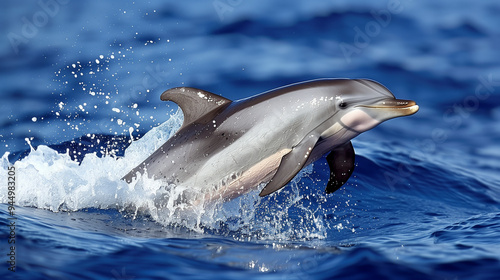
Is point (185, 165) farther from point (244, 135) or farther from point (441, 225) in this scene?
point (441, 225)

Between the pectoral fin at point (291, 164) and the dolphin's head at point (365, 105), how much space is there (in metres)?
0.44

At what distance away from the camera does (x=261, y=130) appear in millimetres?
5770

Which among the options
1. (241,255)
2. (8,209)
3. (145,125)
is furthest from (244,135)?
(145,125)

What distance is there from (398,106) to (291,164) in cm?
124

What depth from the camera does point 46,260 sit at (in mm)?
4051

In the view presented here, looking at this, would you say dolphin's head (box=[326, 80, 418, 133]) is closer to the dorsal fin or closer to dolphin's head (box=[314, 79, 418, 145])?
dolphin's head (box=[314, 79, 418, 145])

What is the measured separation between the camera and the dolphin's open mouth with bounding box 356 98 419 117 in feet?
17.9

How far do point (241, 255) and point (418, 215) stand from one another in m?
3.43

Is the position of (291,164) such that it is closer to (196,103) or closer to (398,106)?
(398,106)

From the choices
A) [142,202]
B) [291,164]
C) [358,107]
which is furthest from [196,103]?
[358,107]

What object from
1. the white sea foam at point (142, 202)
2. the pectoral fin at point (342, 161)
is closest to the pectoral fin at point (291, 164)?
the white sea foam at point (142, 202)

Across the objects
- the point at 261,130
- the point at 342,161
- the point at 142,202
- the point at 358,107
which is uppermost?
the point at 358,107

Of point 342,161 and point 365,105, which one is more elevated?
point 365,105

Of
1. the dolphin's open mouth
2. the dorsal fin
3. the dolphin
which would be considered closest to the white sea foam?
the dolphin
